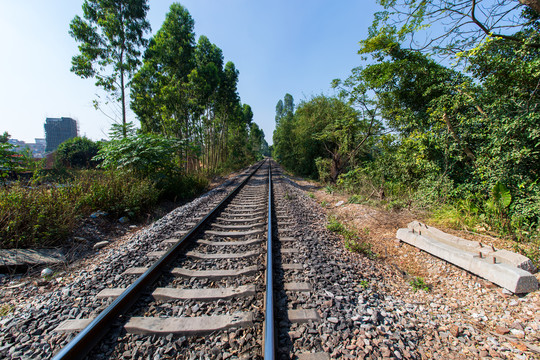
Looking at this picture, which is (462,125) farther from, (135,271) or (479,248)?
(135,271)

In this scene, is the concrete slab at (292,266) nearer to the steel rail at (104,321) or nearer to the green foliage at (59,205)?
the steel rail at (104,321)

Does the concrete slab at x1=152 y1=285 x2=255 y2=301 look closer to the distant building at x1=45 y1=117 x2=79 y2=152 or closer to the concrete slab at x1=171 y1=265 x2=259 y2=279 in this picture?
the concrete slab at x1=171 y1=265 x2=259 y2=279

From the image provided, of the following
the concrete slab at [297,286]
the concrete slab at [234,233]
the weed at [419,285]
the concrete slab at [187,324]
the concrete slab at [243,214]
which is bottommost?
the weed at [419,285]

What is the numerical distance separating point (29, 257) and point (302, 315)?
14.0 ft

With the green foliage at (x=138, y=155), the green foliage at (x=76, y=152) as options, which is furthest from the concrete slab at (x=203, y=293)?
the green foliage at (x=76, y=152)

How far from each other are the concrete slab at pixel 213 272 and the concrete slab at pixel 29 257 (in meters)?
2.23

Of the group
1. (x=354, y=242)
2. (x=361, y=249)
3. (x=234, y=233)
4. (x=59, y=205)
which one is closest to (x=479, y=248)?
(x=361, y=249)

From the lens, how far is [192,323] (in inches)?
77.0

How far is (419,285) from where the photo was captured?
2.97 metres

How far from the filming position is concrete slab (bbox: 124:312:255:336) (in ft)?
6.16

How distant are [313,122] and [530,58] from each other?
11.6 meters

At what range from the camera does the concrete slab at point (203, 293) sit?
2301 mm

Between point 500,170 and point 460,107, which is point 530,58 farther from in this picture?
point 500,170

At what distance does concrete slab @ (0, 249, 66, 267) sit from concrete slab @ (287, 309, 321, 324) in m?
3.76
